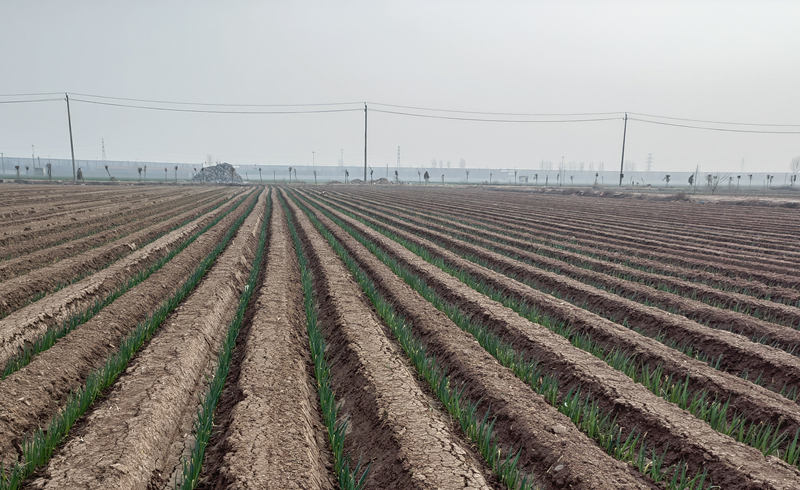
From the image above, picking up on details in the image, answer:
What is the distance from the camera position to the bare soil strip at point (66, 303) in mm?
5514

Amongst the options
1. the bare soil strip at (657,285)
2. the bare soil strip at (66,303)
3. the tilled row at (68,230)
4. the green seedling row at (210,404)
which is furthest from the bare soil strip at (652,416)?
the tilled row at (68,230)

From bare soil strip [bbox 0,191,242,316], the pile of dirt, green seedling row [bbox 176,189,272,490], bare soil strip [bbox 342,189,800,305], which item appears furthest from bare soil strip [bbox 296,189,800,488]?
the pile of dirt

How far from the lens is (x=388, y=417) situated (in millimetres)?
4102

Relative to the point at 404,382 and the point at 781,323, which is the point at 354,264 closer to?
the point at 404,382

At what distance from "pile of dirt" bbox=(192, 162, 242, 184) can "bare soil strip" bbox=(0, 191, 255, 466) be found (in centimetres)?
7374

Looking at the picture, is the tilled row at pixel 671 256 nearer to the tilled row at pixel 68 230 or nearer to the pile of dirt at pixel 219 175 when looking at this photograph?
the tilled row at pixel 68 230

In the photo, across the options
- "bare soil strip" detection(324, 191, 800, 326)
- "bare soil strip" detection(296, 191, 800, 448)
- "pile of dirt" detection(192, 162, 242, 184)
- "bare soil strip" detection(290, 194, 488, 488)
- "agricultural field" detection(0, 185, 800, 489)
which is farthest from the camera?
"pile of dirt" detection(192, 162, 242, 184)

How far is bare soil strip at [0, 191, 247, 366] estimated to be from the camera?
5.51 metres

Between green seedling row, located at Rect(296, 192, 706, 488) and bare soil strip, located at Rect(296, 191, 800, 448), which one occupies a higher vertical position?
bare soil strip, located at Rect(296, 191, 800, 448)

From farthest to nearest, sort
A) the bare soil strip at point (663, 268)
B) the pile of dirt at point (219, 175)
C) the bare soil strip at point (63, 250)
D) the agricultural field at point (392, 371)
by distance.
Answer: the pile of dirt at point (219, 175), the bare soil strip at point (63, 250), the bare soil strip at point (663, 268), the agricultural field at point (392, 371)

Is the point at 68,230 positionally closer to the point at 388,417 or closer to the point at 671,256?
the point at 388,417

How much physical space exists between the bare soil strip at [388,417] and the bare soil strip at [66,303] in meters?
3.54

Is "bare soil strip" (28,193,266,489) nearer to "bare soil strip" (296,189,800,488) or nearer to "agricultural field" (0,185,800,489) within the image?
"agricultural field" (0,185,800,489)

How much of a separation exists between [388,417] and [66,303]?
5.52m
